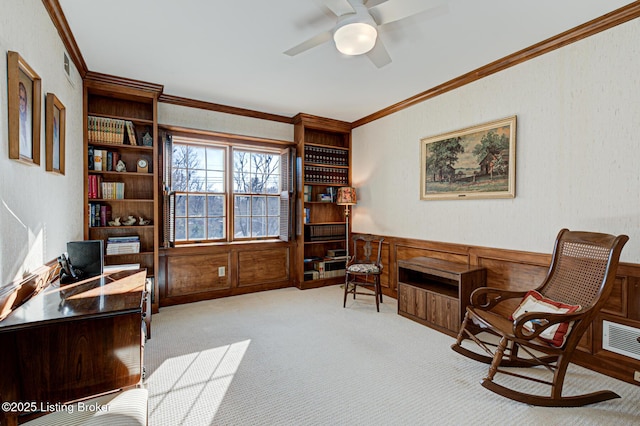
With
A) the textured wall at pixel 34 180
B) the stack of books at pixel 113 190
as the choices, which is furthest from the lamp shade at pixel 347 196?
the textured wall at pixel 34 180

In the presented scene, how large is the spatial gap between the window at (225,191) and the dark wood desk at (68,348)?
8.49 feet

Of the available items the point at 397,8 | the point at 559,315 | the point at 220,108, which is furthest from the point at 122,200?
the point at 559,315

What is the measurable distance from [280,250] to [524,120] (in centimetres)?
357

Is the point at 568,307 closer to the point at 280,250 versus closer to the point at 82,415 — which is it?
the point at 82,415

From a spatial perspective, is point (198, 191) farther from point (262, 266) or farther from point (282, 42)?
point (282, 42)

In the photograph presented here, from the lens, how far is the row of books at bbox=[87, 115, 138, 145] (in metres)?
3.46

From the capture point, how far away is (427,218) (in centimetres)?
394

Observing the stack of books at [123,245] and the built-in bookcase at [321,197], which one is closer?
the stack of books at [123,245]

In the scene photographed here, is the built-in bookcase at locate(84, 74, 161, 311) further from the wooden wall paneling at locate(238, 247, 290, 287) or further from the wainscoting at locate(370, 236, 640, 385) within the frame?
the wainscoting at locate(370, 236, 640, 385)

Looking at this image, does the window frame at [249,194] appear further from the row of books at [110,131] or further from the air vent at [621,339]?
the air vent at [621,339]

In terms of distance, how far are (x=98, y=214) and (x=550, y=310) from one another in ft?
15.0

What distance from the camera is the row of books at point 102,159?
348 cm

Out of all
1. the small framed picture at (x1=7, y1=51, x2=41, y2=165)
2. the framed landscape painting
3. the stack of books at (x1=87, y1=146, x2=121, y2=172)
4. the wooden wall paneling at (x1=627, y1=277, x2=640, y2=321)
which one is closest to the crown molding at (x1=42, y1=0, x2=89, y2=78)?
the small framed picture at (x1=7, y1=51, x2=41, y2=165)

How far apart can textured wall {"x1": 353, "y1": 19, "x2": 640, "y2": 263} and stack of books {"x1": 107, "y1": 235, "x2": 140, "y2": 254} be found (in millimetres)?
3567
